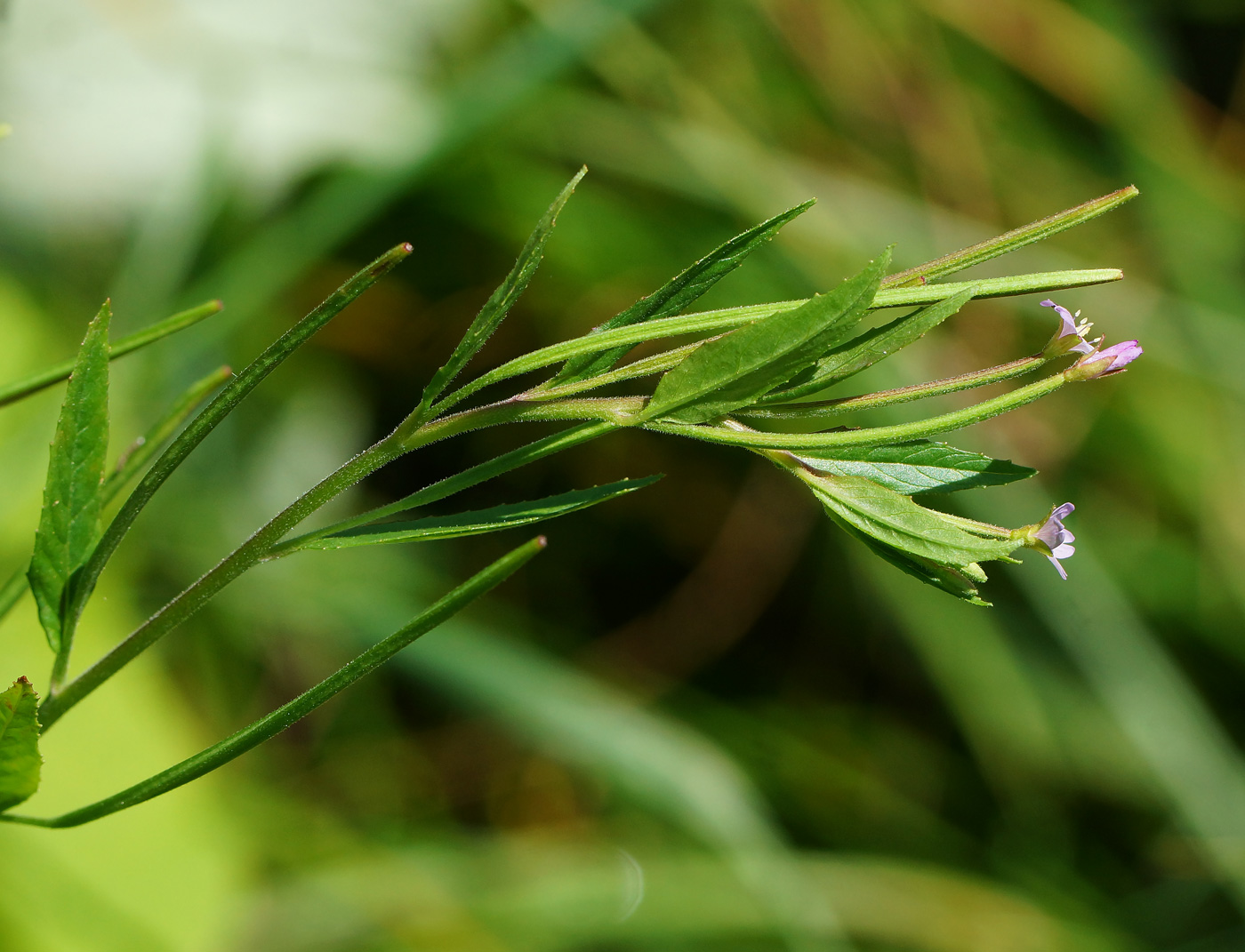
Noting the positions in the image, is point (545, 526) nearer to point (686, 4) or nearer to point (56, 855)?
point (56, 855)

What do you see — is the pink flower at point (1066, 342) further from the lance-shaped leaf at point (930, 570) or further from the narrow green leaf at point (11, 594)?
the narrow green leaf at point (11, 594)

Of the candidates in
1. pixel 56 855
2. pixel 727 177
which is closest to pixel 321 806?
pixel 56 855

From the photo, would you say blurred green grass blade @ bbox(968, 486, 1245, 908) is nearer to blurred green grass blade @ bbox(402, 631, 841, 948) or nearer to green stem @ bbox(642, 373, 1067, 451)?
blurred green grass blade @ bbox(402, 631, 841, 948)

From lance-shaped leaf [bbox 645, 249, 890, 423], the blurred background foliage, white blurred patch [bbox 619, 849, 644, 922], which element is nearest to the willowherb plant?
lance-shaped leaf [bbox 645, 249, 890, 423]

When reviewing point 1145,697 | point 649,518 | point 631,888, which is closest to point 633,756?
point 631,888

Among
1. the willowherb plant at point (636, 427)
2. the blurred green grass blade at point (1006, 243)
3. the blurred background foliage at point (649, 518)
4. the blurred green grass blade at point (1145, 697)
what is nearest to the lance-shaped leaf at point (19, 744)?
the willowherb plant at point (636, 427)

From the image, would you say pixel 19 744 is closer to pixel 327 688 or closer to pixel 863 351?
pixel 327 688

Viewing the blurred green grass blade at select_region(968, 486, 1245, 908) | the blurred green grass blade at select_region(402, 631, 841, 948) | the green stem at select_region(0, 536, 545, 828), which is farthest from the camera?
the blurred green grass blade at select_region(968, 486, 1245, 908)
